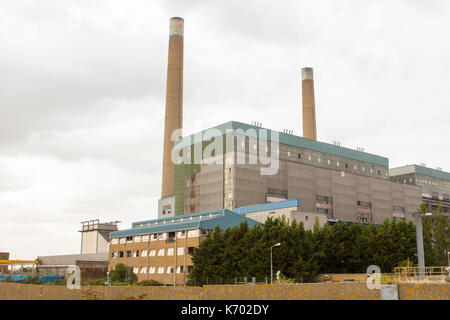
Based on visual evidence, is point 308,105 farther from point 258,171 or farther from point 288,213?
point 288,213

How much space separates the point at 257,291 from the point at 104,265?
10798cm

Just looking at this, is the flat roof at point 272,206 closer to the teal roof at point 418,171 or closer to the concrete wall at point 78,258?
the concrete wall at point 78,258

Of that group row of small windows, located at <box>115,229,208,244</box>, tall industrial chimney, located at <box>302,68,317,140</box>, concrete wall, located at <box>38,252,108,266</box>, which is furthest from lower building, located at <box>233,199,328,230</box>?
tall industrial chimney, located at <box>302,68,317,140</box>

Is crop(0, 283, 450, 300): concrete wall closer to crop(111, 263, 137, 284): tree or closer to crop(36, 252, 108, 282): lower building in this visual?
crop(111, 263, 137, 284): tree

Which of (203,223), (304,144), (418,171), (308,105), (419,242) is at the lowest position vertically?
(419,242)

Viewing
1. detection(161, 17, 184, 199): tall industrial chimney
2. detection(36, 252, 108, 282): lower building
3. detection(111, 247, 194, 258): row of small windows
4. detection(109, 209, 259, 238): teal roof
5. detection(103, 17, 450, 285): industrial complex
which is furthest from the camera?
detection(161, 17, 184, 199): tall industrial chimney

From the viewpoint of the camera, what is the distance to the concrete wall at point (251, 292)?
1653 centimetres

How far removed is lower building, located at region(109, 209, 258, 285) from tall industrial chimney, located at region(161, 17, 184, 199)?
3646 centimetres

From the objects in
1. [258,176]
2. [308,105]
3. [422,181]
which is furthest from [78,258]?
[422,181]

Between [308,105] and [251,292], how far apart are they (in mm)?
150909

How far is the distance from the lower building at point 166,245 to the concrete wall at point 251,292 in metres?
58.4

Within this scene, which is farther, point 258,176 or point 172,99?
point 172,99

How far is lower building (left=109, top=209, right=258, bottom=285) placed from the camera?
291 ft

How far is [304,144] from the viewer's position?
150500mm
